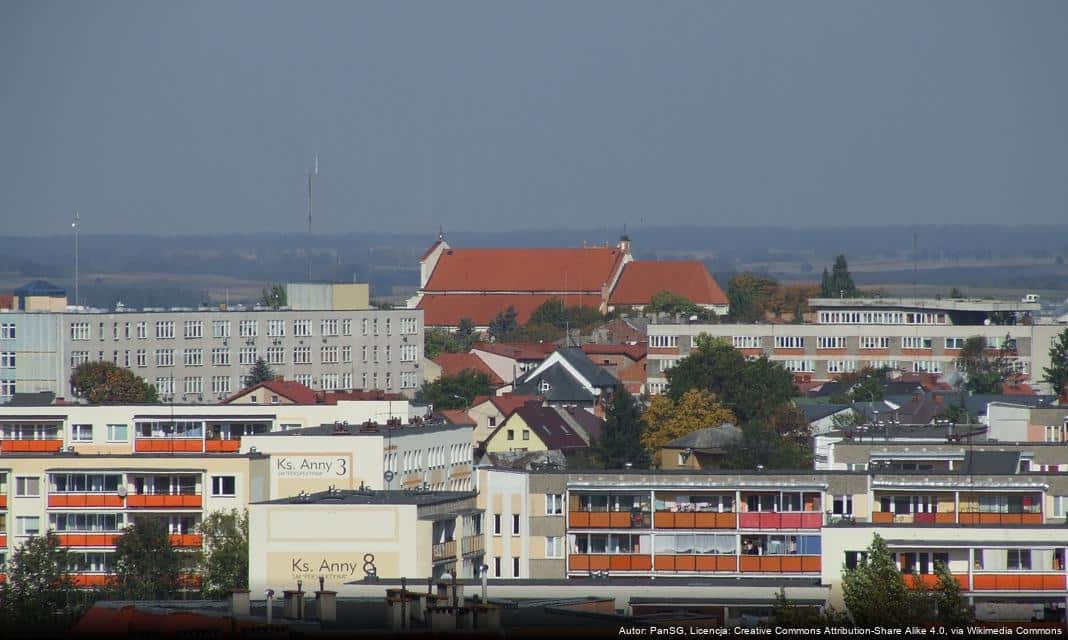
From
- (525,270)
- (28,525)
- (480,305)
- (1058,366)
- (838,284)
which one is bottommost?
(28,525)

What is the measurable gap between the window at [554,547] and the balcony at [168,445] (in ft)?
31.3

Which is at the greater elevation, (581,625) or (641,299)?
(641,299)

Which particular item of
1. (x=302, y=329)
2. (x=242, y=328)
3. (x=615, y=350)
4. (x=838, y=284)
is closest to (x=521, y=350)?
(x=615, y=350)

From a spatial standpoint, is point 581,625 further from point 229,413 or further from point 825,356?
point 825,356

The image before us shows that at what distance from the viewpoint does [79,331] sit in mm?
84750

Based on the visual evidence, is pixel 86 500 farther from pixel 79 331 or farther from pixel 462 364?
pixel 462 364

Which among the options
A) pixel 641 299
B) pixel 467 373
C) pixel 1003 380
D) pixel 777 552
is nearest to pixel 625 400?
pixel 467 373

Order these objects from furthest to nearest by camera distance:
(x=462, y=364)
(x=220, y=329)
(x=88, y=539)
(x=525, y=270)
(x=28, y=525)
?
(x=525, y=270) → (x=462, y=364) → (x=220, y=329) → (x=28, y=525) → (x=88, y=539)

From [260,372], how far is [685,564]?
56.6 metres

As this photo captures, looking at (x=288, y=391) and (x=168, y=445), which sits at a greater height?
(x=288, y=391)

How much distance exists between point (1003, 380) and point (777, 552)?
58.3 m

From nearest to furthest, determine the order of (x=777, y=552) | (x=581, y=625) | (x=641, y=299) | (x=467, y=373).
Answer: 1. (x=581, y=625)
2. (x=777, y=552)
3. (x=467, y=373)
4. (x=641, y=299)

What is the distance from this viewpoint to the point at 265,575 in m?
29.7

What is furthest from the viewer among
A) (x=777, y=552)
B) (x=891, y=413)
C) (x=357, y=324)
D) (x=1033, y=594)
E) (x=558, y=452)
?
(x=357, y=324)
